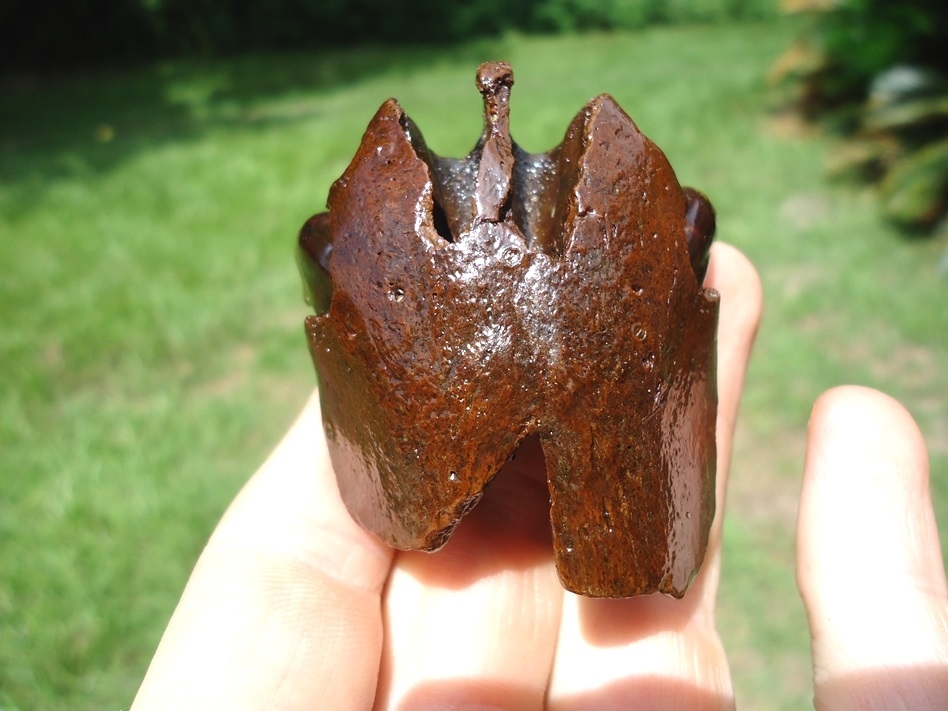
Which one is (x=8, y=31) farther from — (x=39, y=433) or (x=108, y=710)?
(x=108, y=710)

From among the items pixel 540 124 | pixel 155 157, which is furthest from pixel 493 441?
pixel 155 157

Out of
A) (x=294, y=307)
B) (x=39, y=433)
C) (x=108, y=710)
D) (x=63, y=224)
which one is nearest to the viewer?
(x=108, y=710)

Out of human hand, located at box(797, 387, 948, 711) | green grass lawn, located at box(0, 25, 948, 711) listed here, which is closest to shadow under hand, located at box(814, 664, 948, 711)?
human hand, located at box(797, 387, 948, 711)

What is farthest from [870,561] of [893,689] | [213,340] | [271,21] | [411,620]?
[271,21]

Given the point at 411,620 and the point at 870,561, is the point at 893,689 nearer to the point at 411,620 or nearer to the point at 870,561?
the point at 870,561

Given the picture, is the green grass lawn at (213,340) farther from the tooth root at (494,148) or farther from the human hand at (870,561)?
the tooth root at (494,148)

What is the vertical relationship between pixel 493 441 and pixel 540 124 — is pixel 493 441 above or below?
above
